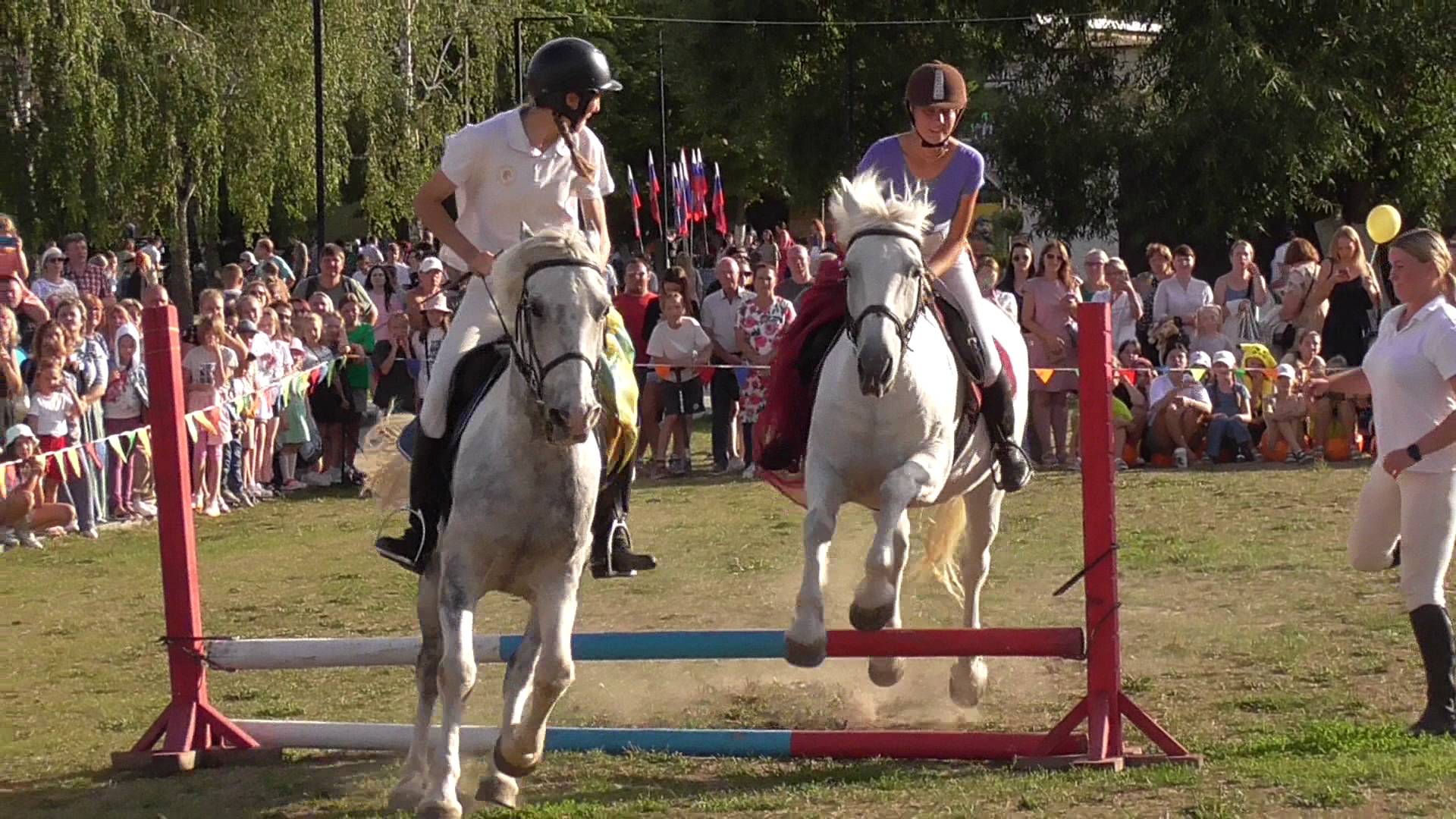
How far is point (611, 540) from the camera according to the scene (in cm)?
773

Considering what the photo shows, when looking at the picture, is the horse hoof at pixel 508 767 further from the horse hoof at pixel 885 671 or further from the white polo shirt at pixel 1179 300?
the white polo shirt at pixel 1179 300

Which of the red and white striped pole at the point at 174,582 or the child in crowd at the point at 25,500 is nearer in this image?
the red and white striped pole at the point at 174,582

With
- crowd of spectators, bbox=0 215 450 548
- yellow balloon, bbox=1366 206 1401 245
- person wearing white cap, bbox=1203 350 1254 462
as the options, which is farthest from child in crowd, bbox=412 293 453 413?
yellow balloon, bbox=1366 206 1401 245

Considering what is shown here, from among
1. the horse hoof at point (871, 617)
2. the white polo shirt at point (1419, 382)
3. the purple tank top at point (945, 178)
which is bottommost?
the horse hoof at point (871, 617)

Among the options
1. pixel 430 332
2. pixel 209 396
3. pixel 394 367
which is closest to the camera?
pixel 209 396

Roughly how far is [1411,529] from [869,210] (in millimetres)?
2674

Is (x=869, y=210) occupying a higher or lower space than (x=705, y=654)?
higher

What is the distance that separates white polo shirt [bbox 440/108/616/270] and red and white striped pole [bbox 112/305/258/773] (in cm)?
145

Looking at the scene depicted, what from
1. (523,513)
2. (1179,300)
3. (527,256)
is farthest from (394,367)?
(527,256)

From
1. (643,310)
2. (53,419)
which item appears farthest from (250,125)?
(53,419)

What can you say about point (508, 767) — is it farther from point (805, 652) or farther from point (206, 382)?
point (206, 382)

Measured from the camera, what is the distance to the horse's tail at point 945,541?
988 centimetres

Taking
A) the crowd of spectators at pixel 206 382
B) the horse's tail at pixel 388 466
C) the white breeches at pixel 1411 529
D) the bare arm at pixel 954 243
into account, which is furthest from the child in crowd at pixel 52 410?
the white breeches at pixel 1411 529

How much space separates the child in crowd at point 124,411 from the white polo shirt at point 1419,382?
451 inches
